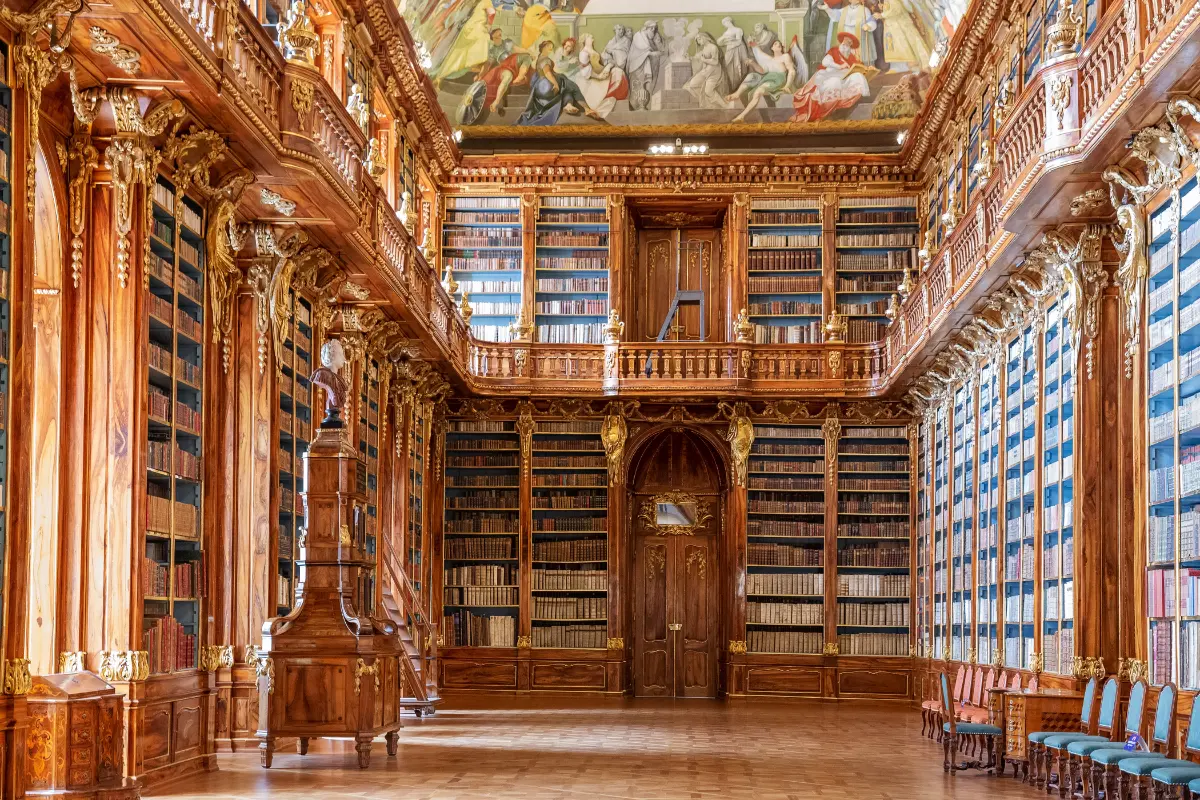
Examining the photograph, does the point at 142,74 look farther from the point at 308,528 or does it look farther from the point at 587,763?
the point at 587,763

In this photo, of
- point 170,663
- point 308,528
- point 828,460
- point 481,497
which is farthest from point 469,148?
point 170,663

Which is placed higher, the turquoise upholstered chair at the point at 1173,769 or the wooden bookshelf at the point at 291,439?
the wooden bookshelf at the point at 291,439

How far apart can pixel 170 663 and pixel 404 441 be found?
7.58 m

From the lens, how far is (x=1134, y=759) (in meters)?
7.48

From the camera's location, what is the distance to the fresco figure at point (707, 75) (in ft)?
64.3

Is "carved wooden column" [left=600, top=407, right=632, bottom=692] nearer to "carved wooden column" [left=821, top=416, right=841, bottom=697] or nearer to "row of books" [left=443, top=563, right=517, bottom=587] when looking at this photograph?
"row of books" [left=443, top=563, right=517, bottom=587]

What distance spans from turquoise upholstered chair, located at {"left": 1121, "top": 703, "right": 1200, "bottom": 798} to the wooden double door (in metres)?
11.6

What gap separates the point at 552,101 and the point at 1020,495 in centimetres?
950

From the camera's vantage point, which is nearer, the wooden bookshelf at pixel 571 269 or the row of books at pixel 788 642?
the row of books at pixel 788 642

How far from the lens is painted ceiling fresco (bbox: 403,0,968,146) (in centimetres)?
1925

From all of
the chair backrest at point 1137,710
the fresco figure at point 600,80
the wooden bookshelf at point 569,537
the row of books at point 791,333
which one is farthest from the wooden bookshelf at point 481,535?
the chair backrest at point 1137,710

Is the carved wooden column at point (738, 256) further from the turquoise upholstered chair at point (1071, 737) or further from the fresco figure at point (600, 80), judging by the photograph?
the turquoise upholstered chair at point (1071, 737)

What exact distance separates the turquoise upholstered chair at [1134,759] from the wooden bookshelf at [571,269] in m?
11.6

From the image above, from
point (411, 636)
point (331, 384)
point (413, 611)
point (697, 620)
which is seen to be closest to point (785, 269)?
point (697, 620)
